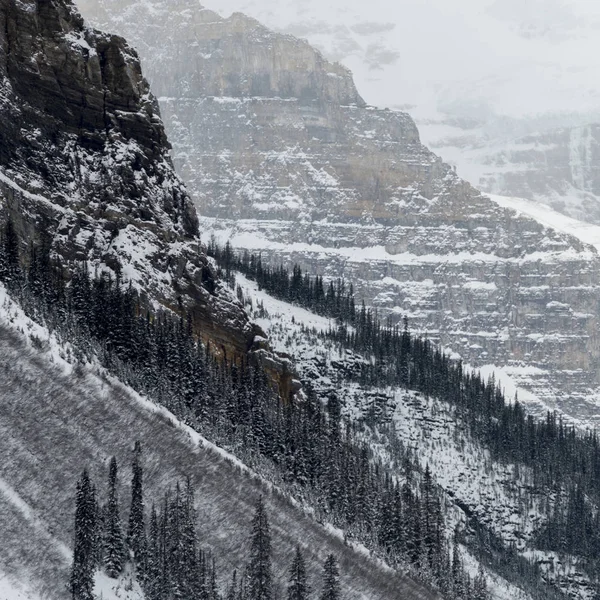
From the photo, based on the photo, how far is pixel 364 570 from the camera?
16262cm

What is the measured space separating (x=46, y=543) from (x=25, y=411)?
18913mm

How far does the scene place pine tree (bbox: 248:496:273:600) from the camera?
14612 cm

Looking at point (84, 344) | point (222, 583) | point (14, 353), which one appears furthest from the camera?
point (84, 344)

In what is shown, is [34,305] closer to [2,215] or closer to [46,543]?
[2,215]

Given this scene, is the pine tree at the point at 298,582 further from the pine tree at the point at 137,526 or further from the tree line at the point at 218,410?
the tree line at the point at 218,410

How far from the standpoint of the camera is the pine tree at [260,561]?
5753 inches

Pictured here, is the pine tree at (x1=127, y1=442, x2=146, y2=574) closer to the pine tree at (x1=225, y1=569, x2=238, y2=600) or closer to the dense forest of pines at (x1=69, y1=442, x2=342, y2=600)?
the dense forest of pines at (x1=69, y1=442, x2=342, y2=600)

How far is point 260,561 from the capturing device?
486 feet

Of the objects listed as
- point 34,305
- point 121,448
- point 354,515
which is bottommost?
point 354,515

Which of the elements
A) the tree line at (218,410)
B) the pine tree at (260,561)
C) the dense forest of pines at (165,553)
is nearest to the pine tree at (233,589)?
the dense forest of pines at (165,553)

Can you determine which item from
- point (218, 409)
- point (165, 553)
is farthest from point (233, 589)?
point (218, 409)

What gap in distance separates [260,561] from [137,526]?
11694mm

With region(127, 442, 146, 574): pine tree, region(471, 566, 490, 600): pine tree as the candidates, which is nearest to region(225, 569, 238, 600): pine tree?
region(127, 442, 146, 574): pine tree

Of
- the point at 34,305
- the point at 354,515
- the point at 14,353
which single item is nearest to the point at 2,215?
the point at 34,305
